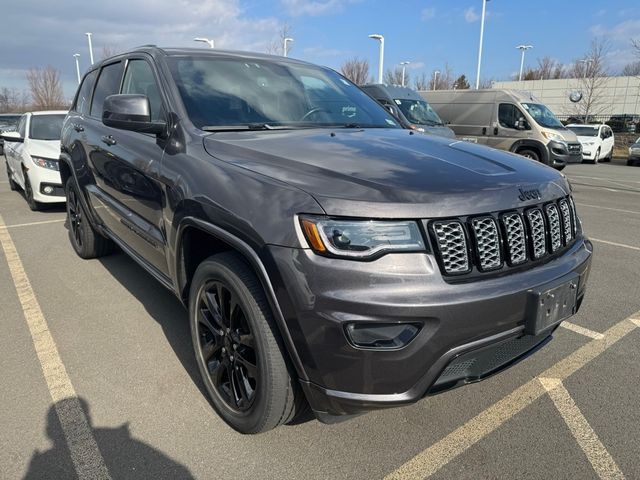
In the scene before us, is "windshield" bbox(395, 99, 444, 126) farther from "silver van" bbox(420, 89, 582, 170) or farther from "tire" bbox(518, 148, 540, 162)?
"tire" bbox(518, 148, 540, 162)

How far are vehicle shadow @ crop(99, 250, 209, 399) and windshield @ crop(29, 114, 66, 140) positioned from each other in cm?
402

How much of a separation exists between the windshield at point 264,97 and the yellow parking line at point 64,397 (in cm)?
165

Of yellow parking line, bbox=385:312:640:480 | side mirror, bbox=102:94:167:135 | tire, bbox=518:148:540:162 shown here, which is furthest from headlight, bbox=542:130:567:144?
side mirror, bbox=102:94:167:135

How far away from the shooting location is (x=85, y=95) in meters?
4.86

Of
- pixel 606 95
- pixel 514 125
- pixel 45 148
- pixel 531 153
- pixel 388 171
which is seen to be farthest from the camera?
pixel 606 95

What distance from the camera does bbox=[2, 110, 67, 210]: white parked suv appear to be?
7426 mm

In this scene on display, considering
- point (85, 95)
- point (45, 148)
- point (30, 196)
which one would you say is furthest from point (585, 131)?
point (85, 95)

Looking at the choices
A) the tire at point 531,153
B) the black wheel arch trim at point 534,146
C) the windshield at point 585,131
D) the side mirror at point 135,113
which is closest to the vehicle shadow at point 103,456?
the side mirror at point 135,113

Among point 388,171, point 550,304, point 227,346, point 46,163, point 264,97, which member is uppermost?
point 264,97

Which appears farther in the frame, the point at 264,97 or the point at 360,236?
the point at 264,97

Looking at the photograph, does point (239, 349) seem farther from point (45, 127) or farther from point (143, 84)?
point (45, 127)

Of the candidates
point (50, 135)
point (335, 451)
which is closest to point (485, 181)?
point (335, 451)

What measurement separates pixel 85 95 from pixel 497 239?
439 centimetres

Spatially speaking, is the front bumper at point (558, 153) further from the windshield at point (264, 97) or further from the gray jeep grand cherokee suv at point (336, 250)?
the gray jeep grand cherokee suv at point (336, 250)
